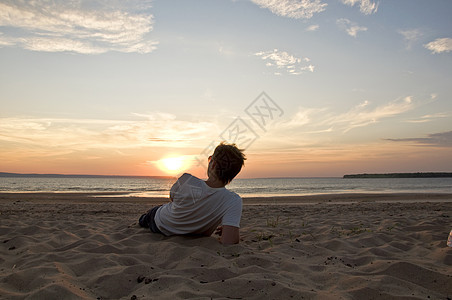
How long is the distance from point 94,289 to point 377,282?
2257 mm

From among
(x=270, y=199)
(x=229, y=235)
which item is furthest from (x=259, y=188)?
(x=229, y=235)

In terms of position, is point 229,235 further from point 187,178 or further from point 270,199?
point 270,199

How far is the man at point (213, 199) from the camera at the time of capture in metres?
3.49

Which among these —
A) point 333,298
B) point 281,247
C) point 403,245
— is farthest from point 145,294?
point 403,245

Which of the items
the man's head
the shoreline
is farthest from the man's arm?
the shoreline

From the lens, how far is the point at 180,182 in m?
3.76

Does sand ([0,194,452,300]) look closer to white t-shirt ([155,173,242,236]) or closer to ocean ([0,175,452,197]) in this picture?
white t-shirt ([155,173,242,236])

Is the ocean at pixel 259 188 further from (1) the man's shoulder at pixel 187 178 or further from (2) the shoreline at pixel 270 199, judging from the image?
(1) the man's shoulder at pixel 187 178

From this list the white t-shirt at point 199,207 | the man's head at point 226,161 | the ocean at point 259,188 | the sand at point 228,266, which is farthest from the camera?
the ocean at point 259,188

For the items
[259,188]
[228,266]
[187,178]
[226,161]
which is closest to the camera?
[228,266]

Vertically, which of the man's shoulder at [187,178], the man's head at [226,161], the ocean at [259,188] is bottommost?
the ocean at [259,188]

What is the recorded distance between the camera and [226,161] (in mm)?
3463

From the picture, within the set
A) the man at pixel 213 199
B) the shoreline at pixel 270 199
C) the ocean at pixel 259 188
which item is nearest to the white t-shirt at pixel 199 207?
the man at pixel 213 199

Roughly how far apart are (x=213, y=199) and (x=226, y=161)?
0.52 meters
